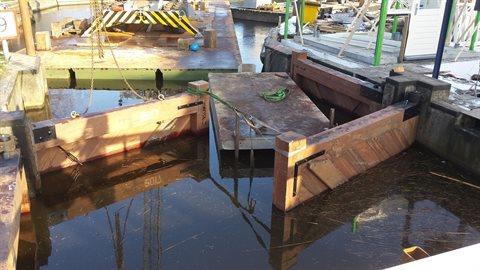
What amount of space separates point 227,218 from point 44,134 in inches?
139

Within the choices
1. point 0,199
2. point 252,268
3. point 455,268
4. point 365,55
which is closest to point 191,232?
point 252,268

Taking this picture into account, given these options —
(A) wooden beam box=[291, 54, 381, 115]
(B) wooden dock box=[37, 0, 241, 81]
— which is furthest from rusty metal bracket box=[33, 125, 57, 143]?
(B) wooden dock box=[37, 0, 241, 81]

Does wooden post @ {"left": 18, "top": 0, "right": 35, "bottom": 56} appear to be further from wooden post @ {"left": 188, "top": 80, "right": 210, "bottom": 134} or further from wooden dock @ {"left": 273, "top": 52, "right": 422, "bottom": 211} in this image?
wooden dock @ {"left": 273, "top": 52, "right": 422, "bottom": 211}

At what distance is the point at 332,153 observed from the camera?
23.6ft

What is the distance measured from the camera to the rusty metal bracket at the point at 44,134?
7230 millimetres

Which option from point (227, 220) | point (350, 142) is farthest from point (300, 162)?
point (227, 220)

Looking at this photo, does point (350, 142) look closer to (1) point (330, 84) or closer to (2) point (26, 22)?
(1) point (330, 84)

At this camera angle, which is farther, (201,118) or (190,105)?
(201,118)

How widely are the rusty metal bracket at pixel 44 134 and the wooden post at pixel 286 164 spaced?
13.1 ft

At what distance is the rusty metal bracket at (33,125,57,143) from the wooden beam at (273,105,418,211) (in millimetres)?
4002

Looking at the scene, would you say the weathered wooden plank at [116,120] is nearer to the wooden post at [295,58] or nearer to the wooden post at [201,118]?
the wooden post at [201,118]

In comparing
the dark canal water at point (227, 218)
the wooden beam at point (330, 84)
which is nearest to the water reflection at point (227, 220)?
the dark canal water at point (227, 218)

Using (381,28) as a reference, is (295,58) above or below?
below

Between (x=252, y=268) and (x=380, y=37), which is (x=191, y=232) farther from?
(x=380, y=37)
